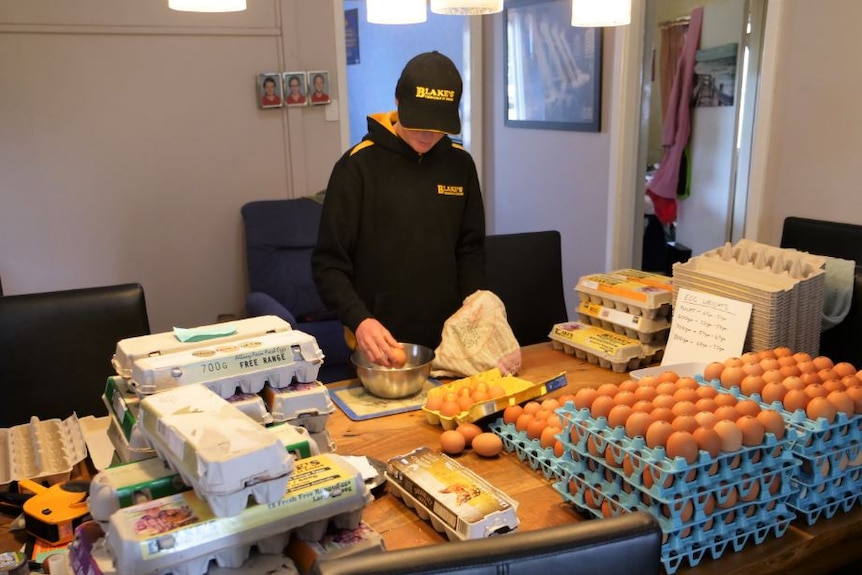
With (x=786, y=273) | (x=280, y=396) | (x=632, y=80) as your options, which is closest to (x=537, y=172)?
(x=632, y=80)

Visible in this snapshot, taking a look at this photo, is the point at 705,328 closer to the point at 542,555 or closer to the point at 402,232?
the point at 402,232

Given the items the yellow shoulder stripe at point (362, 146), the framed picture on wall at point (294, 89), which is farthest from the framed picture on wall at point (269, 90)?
the yellow shoulder stripe at point (362, 146)

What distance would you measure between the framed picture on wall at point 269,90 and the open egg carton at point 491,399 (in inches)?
93.3

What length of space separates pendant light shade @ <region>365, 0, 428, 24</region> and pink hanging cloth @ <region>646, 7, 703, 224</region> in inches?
143

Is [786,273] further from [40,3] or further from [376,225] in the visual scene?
[40,3]

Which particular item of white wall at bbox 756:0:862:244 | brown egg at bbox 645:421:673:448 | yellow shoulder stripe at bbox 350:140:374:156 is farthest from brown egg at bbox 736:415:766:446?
white wall at bbox 756:0:862:244

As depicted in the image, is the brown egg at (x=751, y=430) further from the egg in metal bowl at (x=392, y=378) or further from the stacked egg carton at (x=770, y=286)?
the egg in metal bowl at (x=392, y=378)

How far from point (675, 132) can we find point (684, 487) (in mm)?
4270

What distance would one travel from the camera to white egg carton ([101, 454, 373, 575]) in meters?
0.92

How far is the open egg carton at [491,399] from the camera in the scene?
160 centimetres

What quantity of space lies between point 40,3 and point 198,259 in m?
1.30

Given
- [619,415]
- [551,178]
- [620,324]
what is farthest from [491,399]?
[551,178]

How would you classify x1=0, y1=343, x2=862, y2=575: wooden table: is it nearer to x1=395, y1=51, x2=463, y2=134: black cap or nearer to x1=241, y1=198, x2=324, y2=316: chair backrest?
x1=395, y1=51, x2=463, y2=134: black cap

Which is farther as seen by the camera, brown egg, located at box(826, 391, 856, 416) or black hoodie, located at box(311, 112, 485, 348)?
black hoodie, located at box(311, 112, 485, 348)
